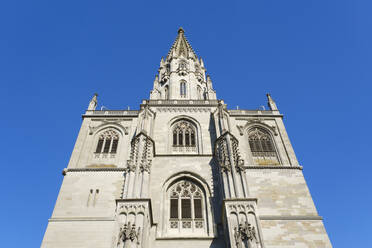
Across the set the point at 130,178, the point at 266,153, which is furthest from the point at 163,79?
the point at 130,178

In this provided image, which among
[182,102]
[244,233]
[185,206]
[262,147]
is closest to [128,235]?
[244,233]

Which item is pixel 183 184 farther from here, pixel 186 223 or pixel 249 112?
pixel 249 112

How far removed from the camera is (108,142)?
19.4 meters

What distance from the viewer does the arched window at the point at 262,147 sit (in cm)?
1831

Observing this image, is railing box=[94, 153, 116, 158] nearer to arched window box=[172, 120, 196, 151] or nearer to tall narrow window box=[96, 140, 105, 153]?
tall narrow window box=[96, 140, 105, 153]

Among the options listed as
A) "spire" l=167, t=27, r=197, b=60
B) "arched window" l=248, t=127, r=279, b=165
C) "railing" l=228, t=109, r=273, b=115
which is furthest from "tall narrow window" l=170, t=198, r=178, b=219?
"spire" l=167, t=27, r=197, b=60

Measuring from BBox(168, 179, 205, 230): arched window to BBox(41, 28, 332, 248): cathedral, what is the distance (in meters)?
0.05

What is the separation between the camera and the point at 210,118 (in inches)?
813

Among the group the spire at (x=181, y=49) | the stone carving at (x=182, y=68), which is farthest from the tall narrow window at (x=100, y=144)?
the spire at (x=181, y=49)

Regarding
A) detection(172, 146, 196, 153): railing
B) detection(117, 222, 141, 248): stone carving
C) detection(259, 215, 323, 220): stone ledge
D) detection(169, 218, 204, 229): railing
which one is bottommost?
detection(117, 222, 141, 248): stone carving

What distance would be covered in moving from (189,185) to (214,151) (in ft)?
8.58

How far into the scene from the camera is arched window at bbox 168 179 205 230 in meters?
14.5

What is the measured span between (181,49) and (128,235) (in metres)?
26.3

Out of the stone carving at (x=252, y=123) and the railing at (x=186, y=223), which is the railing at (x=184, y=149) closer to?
the stone carving at (x=252, y=123)
